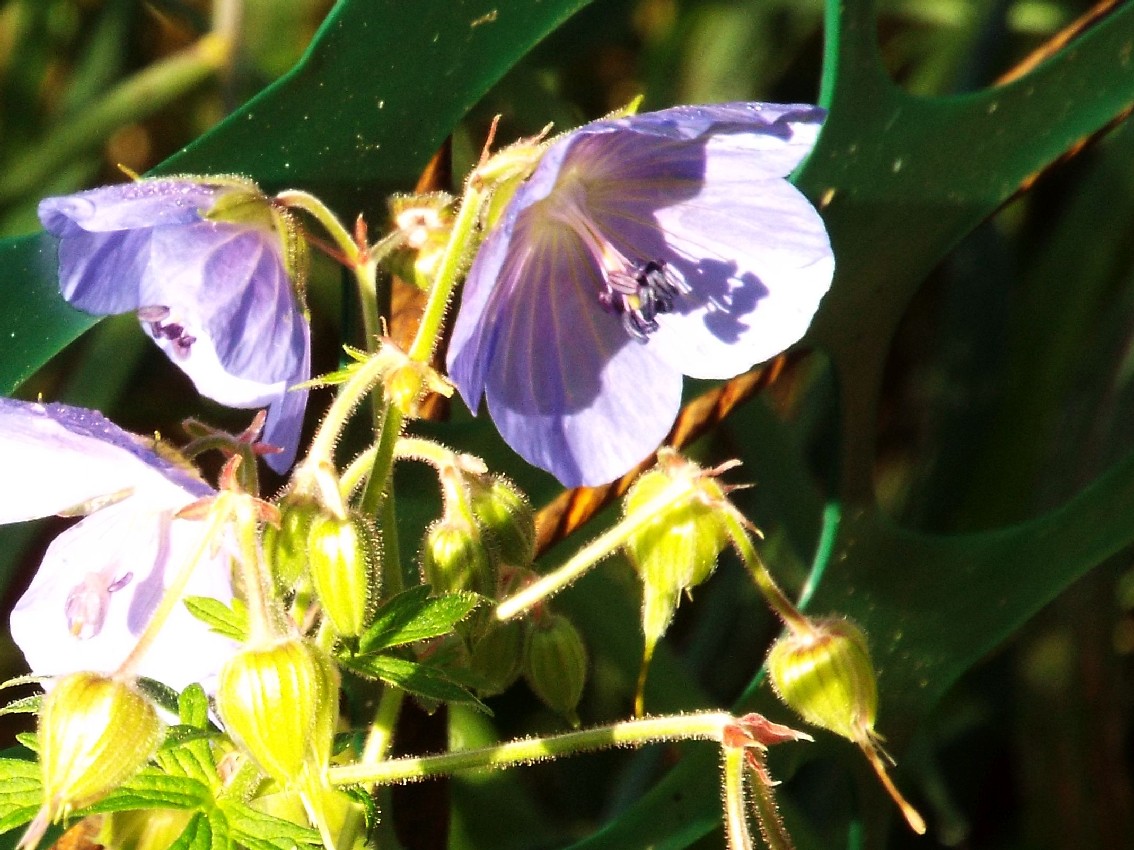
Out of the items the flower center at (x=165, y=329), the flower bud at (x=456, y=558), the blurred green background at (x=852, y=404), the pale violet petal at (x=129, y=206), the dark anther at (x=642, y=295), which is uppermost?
the pale violet petal at (x=129, y=206)

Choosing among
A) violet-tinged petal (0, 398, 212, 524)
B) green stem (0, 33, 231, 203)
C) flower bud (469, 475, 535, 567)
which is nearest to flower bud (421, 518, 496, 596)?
flower bud (469, 475, 535, 567)

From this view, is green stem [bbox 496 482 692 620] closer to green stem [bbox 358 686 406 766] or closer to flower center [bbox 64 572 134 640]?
green stem [bbox 358 686 406 766]

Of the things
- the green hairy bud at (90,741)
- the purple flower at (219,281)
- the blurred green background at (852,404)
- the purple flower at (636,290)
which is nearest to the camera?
the green hairy bud at (90,741)

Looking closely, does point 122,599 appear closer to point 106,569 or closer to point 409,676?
point 106,569

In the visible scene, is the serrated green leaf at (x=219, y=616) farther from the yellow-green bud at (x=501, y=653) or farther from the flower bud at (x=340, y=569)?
the yellow-green bud at (x=501, y=653)

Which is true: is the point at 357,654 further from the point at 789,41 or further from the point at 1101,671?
the point at 789,41

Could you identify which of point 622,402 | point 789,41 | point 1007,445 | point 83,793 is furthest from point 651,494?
point 789,41

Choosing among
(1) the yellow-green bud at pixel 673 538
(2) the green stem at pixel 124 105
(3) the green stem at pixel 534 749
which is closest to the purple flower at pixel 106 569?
(3) the green stem at pixel 534 749
